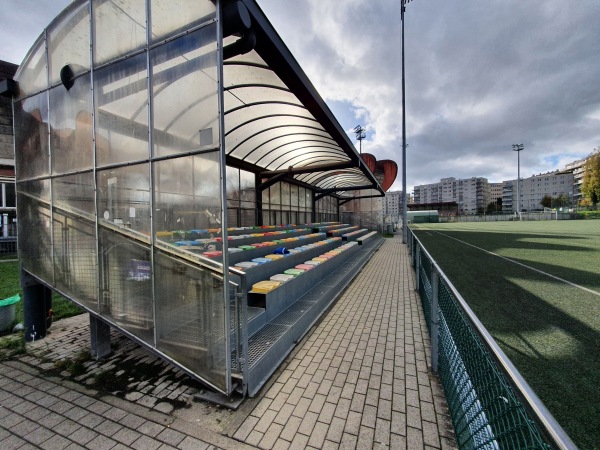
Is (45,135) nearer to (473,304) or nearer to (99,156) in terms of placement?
(99,156)

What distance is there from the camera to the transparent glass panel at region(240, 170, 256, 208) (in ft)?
40.4

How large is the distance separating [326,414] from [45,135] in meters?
5.87

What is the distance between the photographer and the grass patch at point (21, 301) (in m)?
5.41

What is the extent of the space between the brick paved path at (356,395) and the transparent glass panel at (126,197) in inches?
99.8

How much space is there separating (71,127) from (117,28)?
1.60 metres

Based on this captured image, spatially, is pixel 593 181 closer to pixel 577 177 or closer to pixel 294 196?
pixel 577 177

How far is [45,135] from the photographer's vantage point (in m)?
4.20

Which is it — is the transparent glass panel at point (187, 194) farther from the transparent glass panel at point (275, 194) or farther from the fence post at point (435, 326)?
the transparent glass panel at point (275, 194)

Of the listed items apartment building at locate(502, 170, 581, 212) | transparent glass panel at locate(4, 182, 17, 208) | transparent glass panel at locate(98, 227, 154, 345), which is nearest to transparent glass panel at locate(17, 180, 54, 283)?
transparent glass panel at locate(98, 227, 154, 345)

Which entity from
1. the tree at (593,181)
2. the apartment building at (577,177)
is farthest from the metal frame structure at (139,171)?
the apartment building at (577,177)

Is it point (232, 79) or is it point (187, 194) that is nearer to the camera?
point (187, 194)

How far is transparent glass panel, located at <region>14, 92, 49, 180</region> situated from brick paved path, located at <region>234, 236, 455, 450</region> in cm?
507

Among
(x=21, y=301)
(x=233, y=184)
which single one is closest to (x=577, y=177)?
(x=233, y=184)

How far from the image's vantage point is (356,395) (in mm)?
2787
